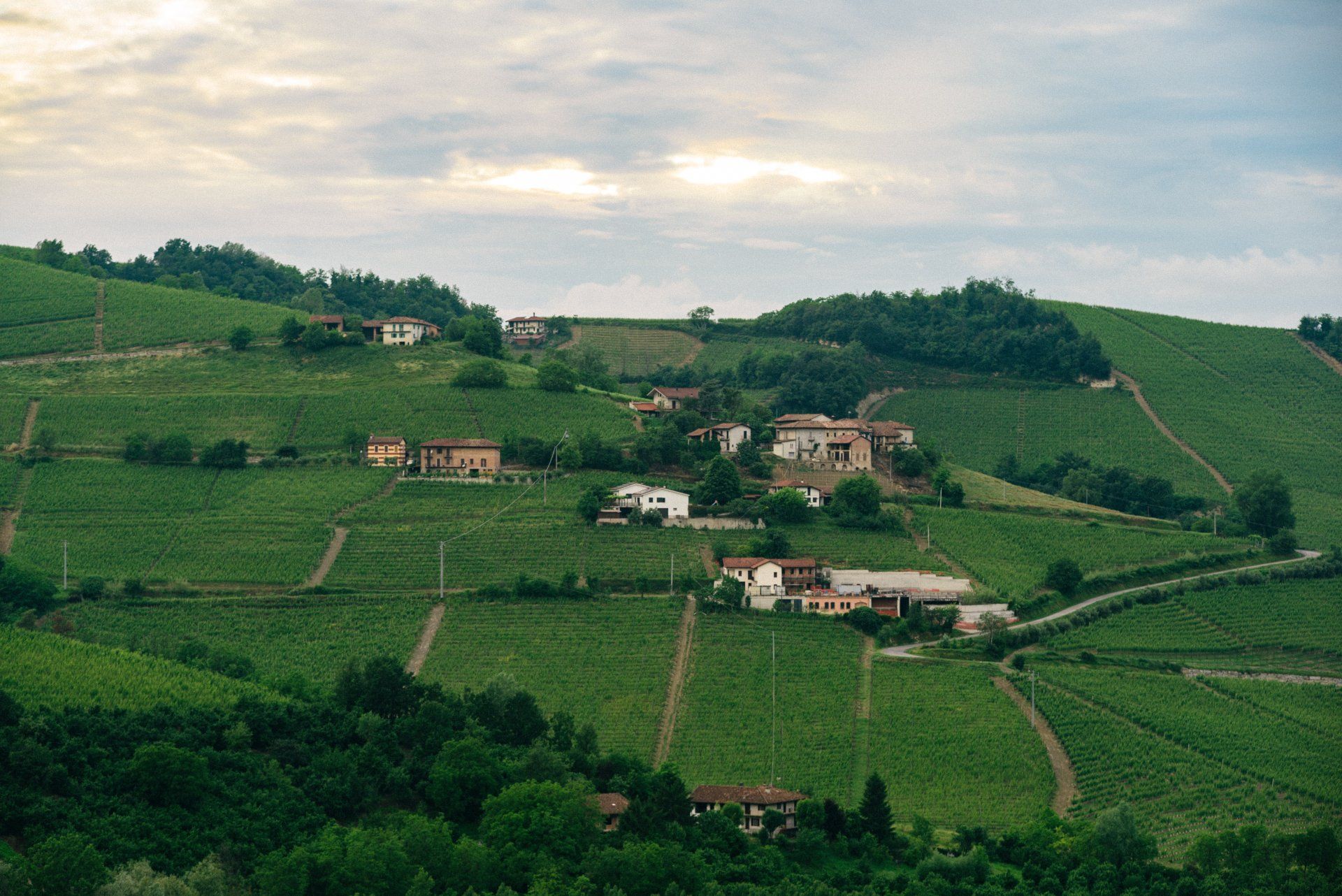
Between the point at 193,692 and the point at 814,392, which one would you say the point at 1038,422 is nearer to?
the point at 814,392

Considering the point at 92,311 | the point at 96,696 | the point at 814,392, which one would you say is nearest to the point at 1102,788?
the point at 96,696

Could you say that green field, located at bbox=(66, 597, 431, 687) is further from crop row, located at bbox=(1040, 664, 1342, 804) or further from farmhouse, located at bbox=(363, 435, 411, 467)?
crop row, located at bbox=(1040, 664, 1342, 804)

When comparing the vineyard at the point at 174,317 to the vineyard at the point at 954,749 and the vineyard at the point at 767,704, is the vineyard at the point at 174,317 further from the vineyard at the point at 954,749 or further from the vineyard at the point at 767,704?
the vineyard at the point at 954,749

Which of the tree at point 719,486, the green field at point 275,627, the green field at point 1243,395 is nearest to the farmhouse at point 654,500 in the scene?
the tree at point 719,486

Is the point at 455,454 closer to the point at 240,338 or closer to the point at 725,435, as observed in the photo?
the point at 725,435

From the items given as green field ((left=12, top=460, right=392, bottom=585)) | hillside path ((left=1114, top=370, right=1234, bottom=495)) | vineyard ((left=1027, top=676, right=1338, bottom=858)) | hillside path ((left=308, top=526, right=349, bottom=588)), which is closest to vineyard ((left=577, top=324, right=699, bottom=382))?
hillside path ((left=1114, top=370, right=1234, bottom=495))
